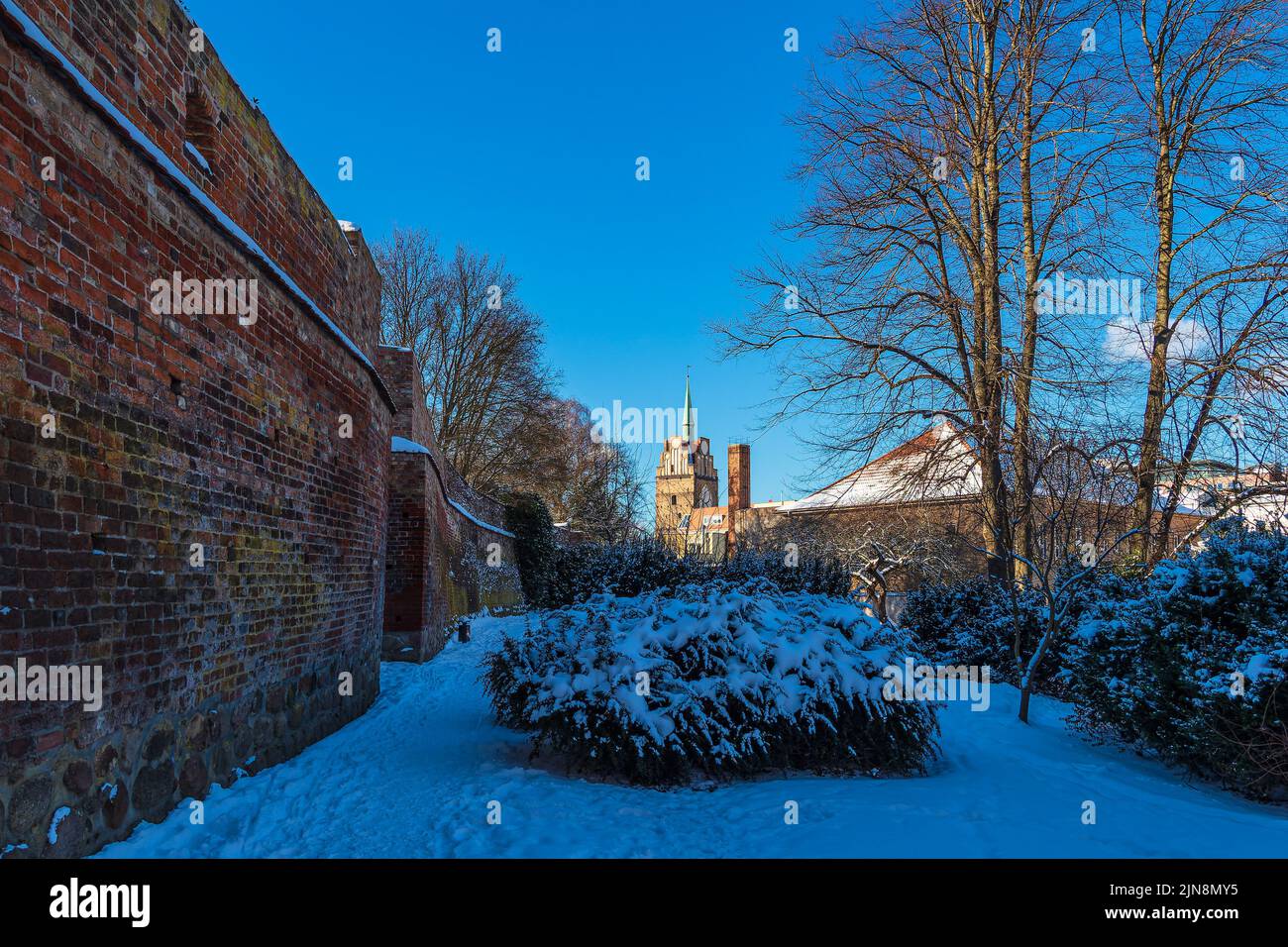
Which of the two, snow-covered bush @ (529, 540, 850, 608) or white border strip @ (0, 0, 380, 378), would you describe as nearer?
white border strip @ (0, 0, 380, 378)

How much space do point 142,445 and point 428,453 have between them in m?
8.65

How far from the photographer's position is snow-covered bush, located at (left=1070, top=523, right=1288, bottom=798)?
18.0ft

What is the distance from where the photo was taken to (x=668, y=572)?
37.0 ft

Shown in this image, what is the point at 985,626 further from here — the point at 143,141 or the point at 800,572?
the point at 143,141

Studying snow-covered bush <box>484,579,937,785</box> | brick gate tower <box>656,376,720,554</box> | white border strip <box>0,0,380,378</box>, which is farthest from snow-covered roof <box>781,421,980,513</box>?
brick gate tower <box>656,376,720,554</box>

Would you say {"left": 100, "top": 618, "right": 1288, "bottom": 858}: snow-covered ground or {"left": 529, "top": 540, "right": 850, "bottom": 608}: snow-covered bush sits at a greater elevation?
{"left": 529, "top": 540, "right": 850, "bottom": 608}: snow-covered bush

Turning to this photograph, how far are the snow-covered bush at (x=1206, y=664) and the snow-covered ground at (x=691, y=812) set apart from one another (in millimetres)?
326

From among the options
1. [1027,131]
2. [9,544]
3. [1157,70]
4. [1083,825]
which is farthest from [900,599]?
[9,544]

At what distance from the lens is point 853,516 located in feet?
99.7

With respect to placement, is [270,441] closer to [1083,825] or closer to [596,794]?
[596,794]

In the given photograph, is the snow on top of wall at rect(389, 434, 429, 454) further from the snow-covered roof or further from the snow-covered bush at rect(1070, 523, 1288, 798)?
the snow-covered bush at rect(1070, 523, 1288, 798)

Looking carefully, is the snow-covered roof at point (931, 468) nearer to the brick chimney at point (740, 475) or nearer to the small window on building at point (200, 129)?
the small window on building at point (200, 129)

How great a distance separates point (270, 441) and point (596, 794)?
327 cm

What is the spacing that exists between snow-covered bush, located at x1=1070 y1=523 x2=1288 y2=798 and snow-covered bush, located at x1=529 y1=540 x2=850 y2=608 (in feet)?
11.3
